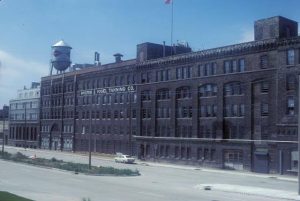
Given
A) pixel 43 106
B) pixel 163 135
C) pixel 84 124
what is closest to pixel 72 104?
pixel 84 124

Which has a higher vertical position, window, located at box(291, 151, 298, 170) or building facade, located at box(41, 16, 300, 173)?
building facade, located at box(41, 16, 300, 173)

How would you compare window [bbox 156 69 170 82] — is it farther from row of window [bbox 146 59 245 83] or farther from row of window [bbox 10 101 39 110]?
row of window [bbox 10 101 39 110]

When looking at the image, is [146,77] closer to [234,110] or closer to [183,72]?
[183,72]

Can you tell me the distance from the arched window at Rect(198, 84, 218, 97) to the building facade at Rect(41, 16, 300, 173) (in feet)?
0.46

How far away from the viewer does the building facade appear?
61.5 m

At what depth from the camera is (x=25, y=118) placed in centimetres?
12069

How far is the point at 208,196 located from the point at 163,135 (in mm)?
45793

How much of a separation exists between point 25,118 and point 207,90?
61.3m

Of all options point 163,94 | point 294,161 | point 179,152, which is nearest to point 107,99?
point 163,94

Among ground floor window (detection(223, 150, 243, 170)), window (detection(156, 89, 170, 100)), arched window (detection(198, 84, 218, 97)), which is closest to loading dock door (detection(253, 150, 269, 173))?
ground floor window (detection(223, 150, 243, 170))

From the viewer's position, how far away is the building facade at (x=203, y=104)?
202 feet

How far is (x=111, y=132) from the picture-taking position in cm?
9219

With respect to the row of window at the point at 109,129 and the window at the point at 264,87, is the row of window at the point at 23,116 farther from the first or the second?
the window at the point at 264,87

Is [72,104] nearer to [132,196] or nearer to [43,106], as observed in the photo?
[43,106]
